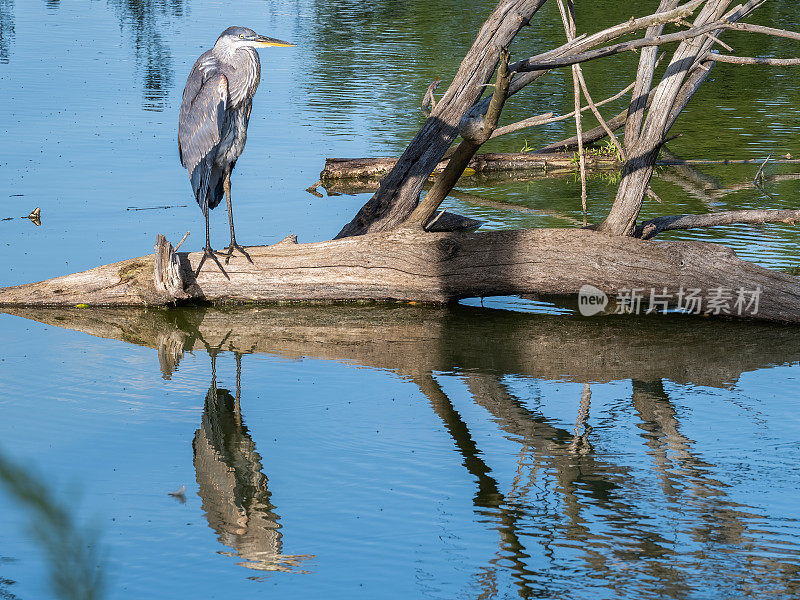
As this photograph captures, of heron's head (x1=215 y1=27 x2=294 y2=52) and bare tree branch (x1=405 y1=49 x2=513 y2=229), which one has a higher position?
heron's head (x1=215 y1=27 x2=294 y2=52)

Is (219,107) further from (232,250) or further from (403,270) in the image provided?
(403,270)

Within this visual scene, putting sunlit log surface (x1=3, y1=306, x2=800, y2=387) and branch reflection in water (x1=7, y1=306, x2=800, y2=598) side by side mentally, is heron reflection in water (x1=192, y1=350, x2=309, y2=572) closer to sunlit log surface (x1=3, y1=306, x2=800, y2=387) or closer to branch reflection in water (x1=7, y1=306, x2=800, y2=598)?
branch reflection in water (x1=7, y1=306, x2=800, y2=598)

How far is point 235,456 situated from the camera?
16.1ft

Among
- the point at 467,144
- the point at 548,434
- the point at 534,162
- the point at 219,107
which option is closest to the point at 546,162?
the point at 534,162

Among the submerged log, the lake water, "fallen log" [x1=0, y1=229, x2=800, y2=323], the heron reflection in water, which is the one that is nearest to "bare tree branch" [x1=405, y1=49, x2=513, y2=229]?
"fallen log" [x1=0, y1=229, x2=800, y2=323]

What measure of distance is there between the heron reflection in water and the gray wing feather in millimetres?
2011

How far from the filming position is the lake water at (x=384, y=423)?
150 inches

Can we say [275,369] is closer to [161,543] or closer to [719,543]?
[161,543]

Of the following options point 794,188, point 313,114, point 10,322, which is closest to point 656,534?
point 10,322

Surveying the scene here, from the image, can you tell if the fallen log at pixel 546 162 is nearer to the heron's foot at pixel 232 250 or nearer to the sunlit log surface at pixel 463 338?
the sunlit log surface at pixel 463 338

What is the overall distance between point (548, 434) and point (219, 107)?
134 inches

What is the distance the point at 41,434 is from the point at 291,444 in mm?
1340

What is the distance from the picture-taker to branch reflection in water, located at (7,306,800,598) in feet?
12.6

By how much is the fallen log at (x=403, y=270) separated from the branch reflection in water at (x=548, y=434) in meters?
0.17
